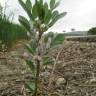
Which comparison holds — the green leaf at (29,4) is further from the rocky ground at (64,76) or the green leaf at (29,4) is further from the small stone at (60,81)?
the small stone at (60,81)

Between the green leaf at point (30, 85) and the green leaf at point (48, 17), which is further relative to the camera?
the green leaf at point (30, 85)

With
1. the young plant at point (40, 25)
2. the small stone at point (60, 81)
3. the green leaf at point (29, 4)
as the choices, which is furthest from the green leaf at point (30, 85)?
the small stone at point (60, 81)

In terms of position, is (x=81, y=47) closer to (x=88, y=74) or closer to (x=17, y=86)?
(x=88, y=74)

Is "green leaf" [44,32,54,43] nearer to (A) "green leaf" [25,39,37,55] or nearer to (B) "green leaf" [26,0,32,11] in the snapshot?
(A) "green leaf" [25,39,37,55]

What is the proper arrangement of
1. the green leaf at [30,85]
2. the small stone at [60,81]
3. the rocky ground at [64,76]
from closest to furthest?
the green leaf at [30,85] → the rocky ground at [64,76] → the small stone at [60,81]

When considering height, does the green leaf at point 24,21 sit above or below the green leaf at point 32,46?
above

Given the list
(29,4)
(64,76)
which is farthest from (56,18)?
(64,76)

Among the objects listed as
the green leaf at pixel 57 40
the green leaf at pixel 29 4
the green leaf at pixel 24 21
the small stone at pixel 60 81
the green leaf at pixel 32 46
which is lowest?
the small stone at pixel 60 81

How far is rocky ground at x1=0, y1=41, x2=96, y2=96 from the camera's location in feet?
8.70

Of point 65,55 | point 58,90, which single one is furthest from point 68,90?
point 65,55

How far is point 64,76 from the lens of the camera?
295 cm

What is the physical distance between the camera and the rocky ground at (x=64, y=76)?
104 inches

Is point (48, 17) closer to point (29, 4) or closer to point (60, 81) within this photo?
point (29, 4)

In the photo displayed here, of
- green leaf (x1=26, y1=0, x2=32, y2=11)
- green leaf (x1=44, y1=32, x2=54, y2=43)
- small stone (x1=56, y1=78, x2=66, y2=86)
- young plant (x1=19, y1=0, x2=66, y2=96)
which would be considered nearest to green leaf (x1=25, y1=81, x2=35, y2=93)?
young plant (x1=19, y1=0, x2=66, y2=96)
